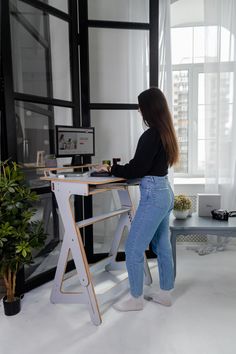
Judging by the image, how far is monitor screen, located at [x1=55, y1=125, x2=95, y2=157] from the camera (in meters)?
2.42

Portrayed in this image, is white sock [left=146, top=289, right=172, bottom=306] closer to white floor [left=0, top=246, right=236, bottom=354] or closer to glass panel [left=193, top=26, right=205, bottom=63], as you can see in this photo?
white floor [left=0, top=246, right=236, bottom=354]

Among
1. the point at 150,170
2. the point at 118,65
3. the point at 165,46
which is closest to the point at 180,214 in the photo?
the point at 150,170

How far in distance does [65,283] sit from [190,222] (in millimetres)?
1177

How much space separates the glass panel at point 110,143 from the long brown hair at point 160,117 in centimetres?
105

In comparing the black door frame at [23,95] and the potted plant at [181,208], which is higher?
the black door frame at [23,95]

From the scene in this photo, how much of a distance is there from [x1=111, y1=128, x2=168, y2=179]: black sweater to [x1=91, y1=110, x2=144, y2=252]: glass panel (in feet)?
3.64

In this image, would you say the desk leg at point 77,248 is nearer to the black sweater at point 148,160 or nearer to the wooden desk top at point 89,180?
the wooden desk top at point 89,180

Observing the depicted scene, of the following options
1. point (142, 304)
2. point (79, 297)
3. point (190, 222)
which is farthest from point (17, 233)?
point (190, 222)

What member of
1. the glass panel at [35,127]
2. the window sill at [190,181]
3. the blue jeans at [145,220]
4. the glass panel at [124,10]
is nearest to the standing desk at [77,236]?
the blue jeans at [145,220]

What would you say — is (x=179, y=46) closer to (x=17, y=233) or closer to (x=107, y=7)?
(x=107, y=7)

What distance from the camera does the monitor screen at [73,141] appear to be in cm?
242

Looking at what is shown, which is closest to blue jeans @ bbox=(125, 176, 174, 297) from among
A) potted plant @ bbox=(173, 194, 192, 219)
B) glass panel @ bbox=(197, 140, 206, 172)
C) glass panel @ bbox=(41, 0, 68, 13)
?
potted plant @ bbox=(173, 194, 192, 219)

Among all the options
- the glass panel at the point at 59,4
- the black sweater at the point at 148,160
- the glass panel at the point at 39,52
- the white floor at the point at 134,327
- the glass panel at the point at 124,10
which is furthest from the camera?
the glass panel at the point at 124,10

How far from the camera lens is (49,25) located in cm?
266
